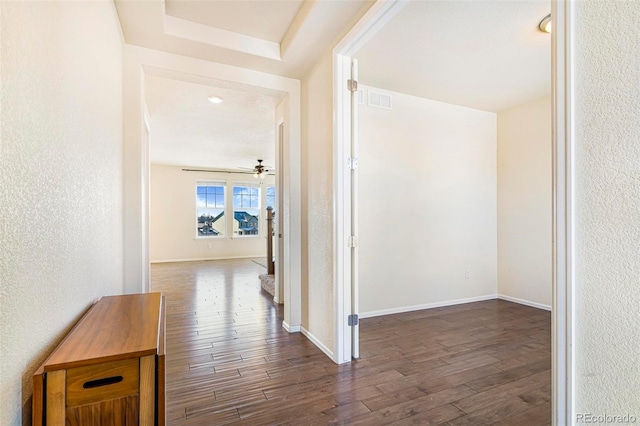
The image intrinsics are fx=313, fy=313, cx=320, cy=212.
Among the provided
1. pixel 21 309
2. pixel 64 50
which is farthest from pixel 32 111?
pixel 21 309

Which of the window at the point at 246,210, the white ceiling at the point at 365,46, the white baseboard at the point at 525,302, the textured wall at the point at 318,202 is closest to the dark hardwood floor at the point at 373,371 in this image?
the white baseboard at the point at 525,302

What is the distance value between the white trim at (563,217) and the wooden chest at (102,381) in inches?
51.8

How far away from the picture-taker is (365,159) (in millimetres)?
3668

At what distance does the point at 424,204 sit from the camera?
4012 mm

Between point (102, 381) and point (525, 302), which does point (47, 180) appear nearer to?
point (102, 381)

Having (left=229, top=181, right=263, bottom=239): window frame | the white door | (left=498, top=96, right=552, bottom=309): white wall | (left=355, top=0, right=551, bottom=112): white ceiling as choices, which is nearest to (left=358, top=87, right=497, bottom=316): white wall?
(left=498, top=96, right=552, bottom=309): white wall

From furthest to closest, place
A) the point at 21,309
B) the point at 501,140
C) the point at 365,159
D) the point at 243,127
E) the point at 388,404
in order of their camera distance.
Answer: the point at 243,127 < the point at 501,140 < the point at 365,159 < the point at 388,404 < the point at 21,309

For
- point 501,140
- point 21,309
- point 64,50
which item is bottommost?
point 21,309

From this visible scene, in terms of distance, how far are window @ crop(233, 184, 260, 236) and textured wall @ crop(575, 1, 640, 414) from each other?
28.9 ft

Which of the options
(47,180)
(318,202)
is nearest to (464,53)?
(318,202)

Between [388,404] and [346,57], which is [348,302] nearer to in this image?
[388,404]

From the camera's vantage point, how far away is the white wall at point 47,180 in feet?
2.72

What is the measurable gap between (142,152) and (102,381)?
2117 mm

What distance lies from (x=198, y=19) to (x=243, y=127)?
101 inches
